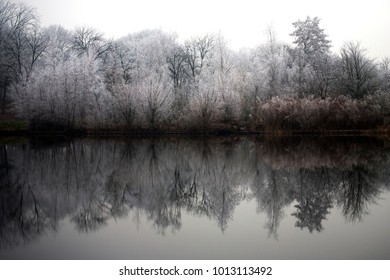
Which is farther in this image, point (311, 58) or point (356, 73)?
point (311, 58)

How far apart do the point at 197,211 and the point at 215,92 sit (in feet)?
77.6

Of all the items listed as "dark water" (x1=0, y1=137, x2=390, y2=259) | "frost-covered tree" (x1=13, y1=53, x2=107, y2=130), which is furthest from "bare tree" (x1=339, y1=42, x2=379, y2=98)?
"dark water" (x1=0, y1=137, x2=390, y2=259)

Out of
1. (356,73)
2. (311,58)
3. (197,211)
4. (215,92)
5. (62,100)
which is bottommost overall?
(197,211)

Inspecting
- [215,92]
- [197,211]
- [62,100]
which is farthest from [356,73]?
[197,211]

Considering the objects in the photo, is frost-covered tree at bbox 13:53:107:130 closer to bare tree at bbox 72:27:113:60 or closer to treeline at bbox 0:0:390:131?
treeline at bbox 0:0:390:131

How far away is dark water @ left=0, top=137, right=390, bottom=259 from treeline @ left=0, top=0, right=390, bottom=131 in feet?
53.0

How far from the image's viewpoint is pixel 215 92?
30.5 m

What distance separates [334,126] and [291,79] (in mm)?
7803

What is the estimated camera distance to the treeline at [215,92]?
28422 millimetres

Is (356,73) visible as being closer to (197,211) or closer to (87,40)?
(87,40)

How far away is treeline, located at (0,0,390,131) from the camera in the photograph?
93.2ft

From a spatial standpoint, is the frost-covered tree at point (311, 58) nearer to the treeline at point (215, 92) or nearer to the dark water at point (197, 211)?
the treeline at point (215, 92)

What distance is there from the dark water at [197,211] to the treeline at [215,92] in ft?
53.0

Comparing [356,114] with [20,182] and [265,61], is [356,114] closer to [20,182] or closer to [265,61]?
[265,61]
